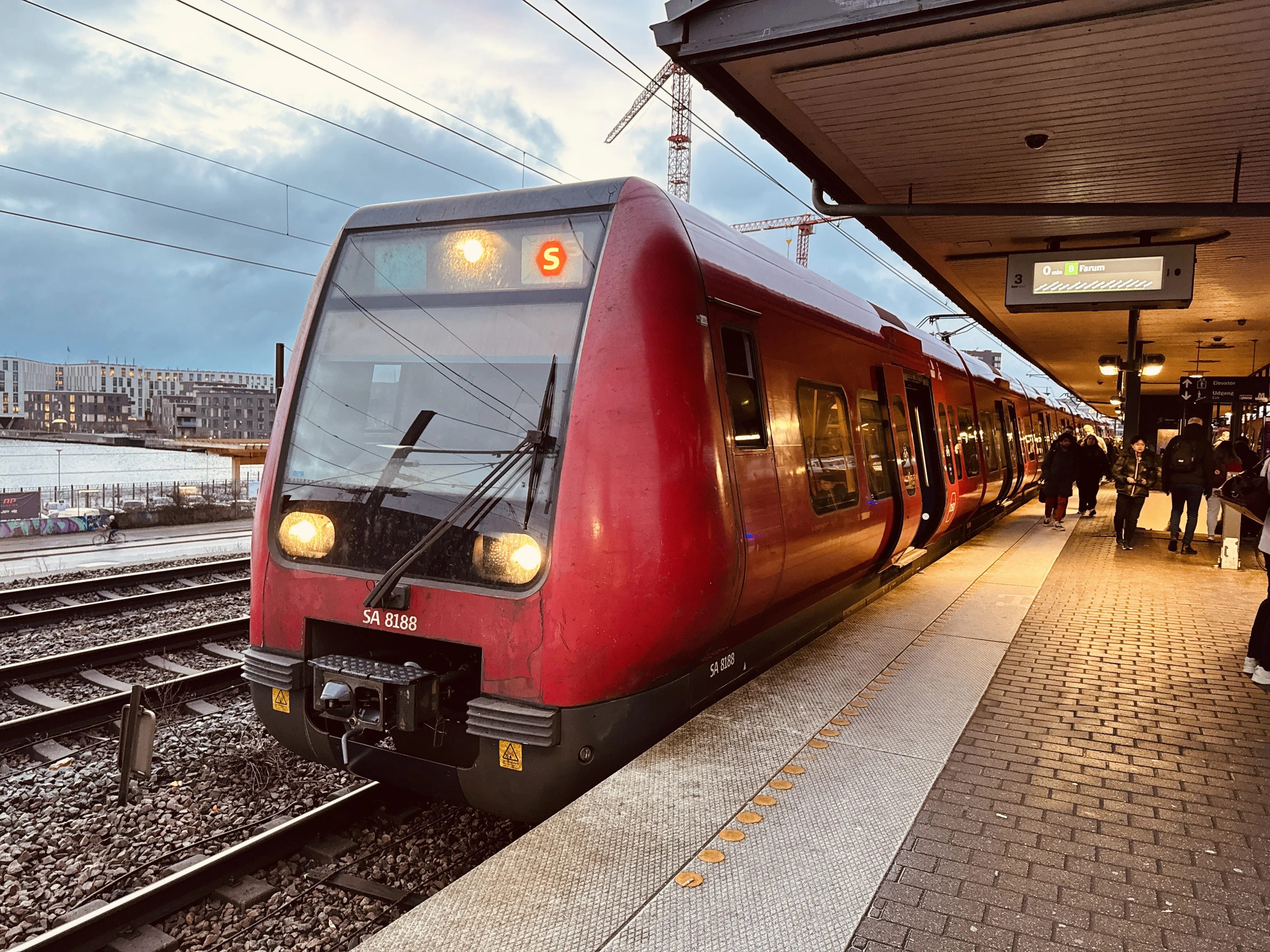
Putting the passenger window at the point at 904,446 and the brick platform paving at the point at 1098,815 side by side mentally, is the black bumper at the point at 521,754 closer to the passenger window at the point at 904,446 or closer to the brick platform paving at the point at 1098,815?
the brick platform paving at the point at 1098,815

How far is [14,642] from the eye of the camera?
26.7 feet

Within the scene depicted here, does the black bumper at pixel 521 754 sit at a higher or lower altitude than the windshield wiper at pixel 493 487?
lower

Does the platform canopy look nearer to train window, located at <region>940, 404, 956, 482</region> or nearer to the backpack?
train window, located at <region>940, 404, 956, 482</region>

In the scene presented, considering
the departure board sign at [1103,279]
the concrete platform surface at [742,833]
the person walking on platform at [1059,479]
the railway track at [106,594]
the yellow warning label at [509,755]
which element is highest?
the departure board sign at [1103,279]

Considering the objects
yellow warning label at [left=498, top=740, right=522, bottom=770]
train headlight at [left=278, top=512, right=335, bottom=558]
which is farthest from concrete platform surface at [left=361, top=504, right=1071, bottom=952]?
train headlight at [left=278, top=512, right=335, bottom=558]

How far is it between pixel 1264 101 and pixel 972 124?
186 cm

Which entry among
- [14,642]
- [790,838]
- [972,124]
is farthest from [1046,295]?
[14,642]

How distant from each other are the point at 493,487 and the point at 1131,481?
11.4 meters

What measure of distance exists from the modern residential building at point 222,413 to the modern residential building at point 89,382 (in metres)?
36.6

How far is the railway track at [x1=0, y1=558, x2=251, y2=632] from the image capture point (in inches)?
355

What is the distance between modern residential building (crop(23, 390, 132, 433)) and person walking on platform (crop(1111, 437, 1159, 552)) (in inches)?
4911

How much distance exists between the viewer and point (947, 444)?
9.88m

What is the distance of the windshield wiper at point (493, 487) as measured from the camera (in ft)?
12.0

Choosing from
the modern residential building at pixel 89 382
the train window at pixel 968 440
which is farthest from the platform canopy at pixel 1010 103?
the modern residential building at pixel 89 382
